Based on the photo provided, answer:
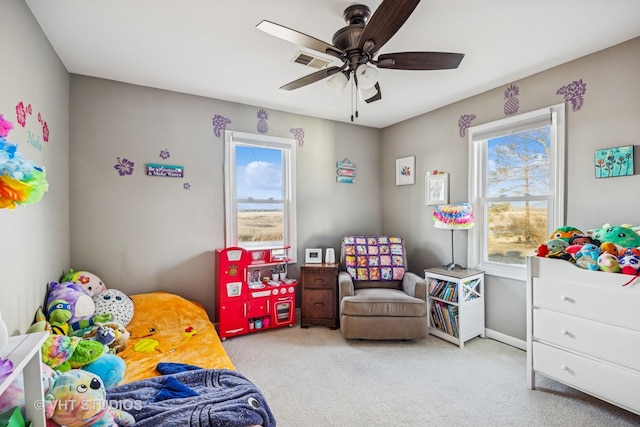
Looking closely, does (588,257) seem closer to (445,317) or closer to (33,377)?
(445,317)

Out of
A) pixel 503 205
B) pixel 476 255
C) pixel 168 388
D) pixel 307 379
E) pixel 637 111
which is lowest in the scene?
pixel 307 379

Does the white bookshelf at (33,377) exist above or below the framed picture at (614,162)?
below

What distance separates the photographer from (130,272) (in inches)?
111

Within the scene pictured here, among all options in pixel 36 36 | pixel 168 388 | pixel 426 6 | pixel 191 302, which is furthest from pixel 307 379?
pixel 36 36

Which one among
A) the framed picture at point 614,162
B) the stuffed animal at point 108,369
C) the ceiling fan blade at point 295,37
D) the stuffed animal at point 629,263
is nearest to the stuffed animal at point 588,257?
the stuffed animal at point 629,263

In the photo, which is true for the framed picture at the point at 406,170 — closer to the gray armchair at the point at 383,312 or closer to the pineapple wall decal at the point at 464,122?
the pineapple wall decal at the point at 464,122

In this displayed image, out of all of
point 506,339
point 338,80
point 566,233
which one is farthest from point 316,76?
point 506,339

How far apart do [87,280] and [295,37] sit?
2478mm

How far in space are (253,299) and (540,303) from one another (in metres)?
2.44

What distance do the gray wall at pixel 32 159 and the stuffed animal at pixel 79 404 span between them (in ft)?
1.96

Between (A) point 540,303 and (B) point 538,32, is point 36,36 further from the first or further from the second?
(A) point 540,303

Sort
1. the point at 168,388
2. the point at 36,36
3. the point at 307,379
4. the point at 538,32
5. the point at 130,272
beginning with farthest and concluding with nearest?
the point at 130,272, the point at 307,379, the point at 538,32, the point at 36,36, the point at 168,388

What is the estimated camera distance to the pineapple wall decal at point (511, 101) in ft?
8.98

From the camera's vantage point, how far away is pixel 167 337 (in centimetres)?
240
